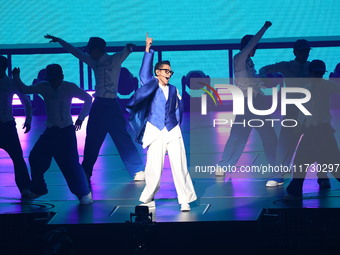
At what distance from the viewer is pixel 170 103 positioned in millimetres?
10578

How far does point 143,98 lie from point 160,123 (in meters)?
0.36

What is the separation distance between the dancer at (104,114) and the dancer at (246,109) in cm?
139

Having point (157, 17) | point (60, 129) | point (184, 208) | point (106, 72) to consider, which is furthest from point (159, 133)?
point (157, 17)

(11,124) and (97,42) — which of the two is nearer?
(11,124)

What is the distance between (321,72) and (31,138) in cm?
872

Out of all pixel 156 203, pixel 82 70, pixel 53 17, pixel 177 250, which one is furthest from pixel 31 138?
pixel 177 250

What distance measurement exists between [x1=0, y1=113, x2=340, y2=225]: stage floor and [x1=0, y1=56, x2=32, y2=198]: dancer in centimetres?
28

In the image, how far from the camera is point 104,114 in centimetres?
1279

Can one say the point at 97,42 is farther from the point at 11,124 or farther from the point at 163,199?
the point at 163,199

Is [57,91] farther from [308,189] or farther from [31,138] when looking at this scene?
[31,138]

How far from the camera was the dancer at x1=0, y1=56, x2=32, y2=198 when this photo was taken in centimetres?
1134

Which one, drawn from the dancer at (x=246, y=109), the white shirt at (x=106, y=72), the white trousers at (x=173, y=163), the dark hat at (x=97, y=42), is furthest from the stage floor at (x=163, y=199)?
the dark hat at (x=97, y=42)

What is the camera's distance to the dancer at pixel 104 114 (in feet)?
41.9

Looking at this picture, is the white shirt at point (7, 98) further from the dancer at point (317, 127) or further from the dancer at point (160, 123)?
the dancer at point (317, 127)
